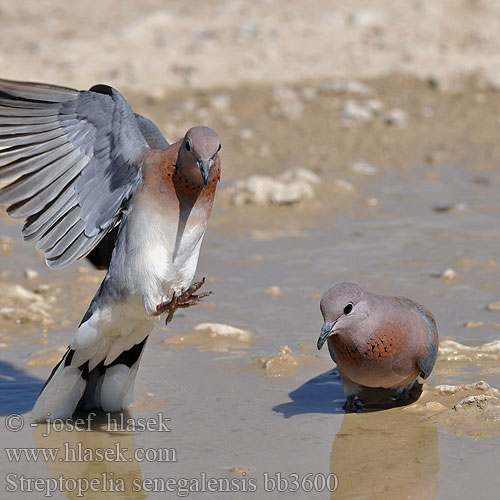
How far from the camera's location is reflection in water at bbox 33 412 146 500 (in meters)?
4.82

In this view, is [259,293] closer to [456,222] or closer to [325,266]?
[325,266]

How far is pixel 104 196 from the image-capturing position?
17.0 feet

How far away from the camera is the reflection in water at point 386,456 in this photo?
15.0ft

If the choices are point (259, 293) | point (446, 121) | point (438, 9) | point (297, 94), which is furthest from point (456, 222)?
point (438, 9)

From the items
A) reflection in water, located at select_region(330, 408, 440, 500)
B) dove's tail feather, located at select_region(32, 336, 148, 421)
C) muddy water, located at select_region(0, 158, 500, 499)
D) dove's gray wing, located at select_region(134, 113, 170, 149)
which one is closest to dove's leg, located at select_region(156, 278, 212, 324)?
dove's tail feather, located at select_region(32, 336, 148, 421)

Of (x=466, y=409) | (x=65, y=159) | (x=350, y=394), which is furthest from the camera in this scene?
(x=350, y=394)

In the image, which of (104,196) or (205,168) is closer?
(205,168)

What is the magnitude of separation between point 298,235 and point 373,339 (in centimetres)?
337

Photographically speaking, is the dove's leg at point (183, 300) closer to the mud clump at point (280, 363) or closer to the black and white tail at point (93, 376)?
the black and white tail at point (93, 376)

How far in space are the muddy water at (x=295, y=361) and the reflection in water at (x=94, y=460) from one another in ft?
0.04

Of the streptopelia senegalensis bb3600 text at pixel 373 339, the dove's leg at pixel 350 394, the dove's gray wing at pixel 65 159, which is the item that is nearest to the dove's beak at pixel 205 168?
the dove's gray wing at pixel 65 159

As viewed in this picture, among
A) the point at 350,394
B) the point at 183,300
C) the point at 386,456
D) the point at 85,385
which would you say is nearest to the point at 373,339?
the point at 350,394

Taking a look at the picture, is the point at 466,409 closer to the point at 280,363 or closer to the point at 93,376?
the point at 280,363

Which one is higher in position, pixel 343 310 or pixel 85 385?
pixel 343 310
